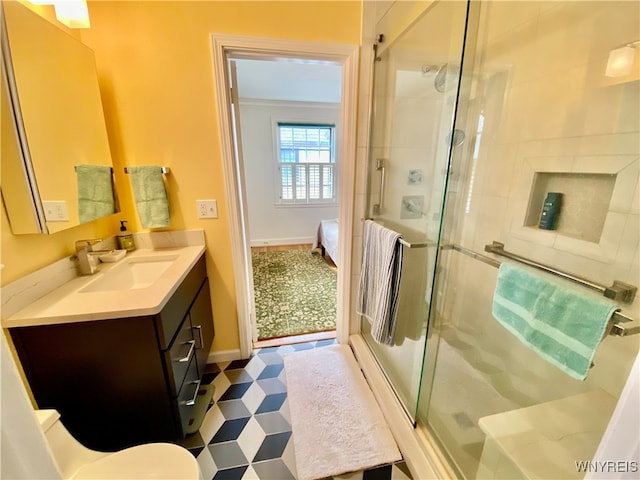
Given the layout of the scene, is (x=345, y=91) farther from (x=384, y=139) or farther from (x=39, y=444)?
(x=39, y=444)

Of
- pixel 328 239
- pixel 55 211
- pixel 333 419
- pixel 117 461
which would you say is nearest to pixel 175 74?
pixel 55 211

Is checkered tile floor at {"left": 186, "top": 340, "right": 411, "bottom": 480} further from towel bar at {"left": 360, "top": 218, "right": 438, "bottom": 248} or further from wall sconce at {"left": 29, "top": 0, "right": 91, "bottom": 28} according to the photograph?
wall sconce at {"left": 29, "top": 0, "right": 91, "bottom": 28}

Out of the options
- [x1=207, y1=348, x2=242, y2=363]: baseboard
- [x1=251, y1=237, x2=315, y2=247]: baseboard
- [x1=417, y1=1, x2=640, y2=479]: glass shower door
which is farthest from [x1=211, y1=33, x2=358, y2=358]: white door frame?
[x1=251, y1=237, x2=315, y2=247]: baseboard

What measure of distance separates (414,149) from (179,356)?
1.63 m

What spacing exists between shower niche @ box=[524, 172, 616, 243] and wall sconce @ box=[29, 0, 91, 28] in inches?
84.0

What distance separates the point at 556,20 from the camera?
3.19 feet

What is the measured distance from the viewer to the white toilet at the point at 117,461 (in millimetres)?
833

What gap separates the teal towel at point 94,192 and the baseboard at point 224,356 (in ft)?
3.77

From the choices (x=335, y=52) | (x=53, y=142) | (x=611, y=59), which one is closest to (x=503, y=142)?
(x=611, y=59)

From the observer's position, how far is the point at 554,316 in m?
0.82

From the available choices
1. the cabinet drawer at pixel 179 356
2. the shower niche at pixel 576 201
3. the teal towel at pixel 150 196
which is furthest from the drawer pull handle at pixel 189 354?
the shower niche at pixel 576 201

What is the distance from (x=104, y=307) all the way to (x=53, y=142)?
0.77 meters

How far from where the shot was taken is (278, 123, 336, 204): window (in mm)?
4406

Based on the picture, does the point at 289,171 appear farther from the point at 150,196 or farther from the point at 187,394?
the point at 187,394
